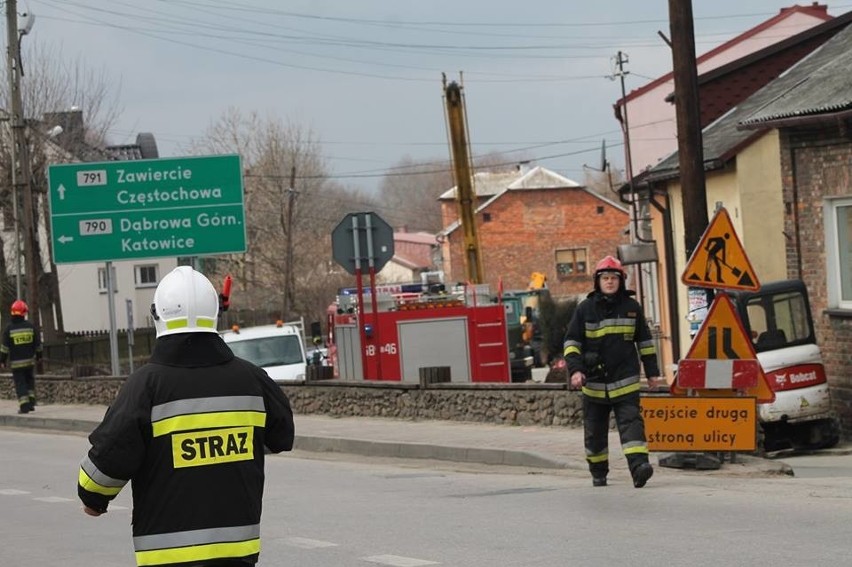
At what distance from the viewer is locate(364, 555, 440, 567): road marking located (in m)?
8.80

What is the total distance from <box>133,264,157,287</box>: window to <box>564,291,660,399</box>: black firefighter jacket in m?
59.2

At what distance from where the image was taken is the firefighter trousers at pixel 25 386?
26.5 meters

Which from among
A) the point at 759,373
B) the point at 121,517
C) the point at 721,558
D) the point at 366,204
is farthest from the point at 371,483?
the point at 366,204

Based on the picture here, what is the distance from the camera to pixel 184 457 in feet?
16.3

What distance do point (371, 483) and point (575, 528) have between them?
4395 millimetres

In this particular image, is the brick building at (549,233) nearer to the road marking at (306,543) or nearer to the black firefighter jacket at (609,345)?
the black firefighter jacket at (609,345)

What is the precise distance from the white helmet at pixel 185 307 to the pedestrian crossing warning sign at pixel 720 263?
869cm

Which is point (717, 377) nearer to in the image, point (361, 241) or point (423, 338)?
point (361, 241)

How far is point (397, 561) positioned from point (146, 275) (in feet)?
206

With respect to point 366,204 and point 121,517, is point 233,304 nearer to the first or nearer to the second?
point 366,204

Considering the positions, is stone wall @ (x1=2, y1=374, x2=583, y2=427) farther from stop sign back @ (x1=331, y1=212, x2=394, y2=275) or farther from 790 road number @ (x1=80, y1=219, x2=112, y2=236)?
790 road number @ (x1=80, y1=219, x2=112, y2=236)

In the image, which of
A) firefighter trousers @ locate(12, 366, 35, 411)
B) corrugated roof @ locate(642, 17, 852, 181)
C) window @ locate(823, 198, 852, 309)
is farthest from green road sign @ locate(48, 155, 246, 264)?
window @ locate(823, 198, 852, 309)

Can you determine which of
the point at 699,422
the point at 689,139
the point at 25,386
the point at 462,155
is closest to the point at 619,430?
the point at 699,422

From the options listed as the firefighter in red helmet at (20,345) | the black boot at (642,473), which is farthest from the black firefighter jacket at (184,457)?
the firefighter in red helmet at (20,345)
